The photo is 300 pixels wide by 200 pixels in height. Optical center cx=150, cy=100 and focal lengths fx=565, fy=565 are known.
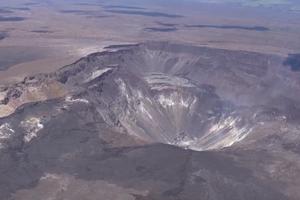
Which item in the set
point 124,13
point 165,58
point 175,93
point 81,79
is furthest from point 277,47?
point 124,13

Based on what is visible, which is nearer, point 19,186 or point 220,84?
point 19,186

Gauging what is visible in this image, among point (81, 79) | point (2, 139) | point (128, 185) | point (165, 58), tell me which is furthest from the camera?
point (165, 58)

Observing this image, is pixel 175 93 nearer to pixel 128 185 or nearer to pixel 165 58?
pixel 165 58

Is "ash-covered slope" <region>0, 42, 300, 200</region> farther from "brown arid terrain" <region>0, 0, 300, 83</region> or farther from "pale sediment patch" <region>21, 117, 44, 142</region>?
"brown arid terrain" <region>0, 0, 300, 83</region>

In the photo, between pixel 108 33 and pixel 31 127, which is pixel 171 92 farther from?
pixel 108 33

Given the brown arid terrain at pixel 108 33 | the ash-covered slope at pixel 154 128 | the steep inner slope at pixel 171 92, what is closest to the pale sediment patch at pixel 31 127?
the ash-covered slope at pixel 154 128

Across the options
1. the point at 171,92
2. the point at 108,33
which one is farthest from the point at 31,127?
the point at 108,33
